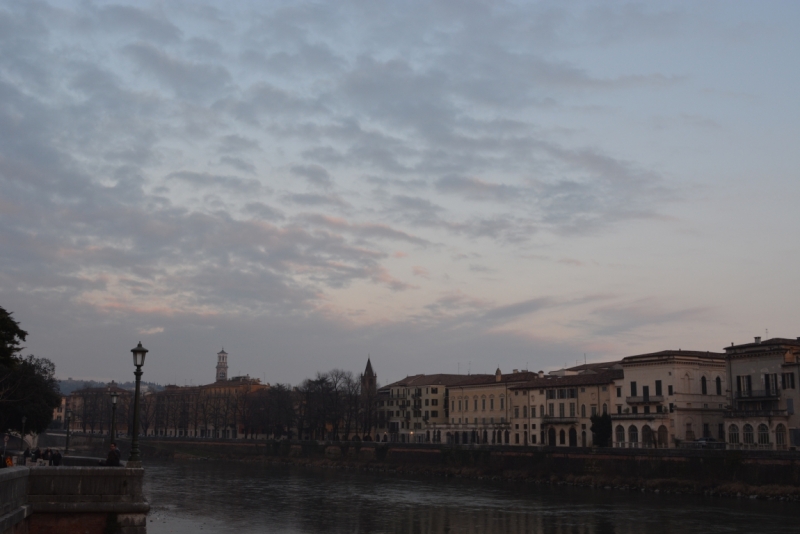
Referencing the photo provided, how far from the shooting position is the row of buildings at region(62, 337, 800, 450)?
226 feet

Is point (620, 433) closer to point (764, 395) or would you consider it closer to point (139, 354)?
point (764, 395)

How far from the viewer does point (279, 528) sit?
41656 mm

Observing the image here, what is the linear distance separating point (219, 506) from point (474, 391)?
66.4m

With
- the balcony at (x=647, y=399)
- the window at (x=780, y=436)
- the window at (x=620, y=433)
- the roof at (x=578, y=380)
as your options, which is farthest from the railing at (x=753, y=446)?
the roof at (x=578, y=380)

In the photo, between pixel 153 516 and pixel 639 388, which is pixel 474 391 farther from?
pixel 153 516

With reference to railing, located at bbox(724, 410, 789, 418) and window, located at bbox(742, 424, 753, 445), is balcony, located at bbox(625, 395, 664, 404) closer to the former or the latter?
railing, located at bbox(724, 410, 789, 418)

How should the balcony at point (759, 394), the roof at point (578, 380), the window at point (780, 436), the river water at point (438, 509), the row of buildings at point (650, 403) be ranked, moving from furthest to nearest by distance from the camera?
the roof at point (578, 380) → the row of buildings at point (650, 403) → the balcony at point (759, 394) → the window at point (780, 436) → the river water at point (438, 509)

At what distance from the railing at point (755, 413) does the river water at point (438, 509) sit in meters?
13.2

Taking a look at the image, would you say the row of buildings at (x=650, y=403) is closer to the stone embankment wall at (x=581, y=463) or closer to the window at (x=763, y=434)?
the window at (x=763, y=434)

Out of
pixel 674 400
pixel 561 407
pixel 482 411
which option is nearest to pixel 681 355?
pixel 674 400

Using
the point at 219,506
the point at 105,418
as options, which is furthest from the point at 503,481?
the point at 105,418

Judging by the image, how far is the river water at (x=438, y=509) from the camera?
41812 millimetres

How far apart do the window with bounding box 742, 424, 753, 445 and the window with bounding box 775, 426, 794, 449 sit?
2411 mm

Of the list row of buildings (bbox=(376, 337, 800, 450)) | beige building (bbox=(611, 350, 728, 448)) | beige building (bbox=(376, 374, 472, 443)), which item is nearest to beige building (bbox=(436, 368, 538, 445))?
row of buildings (bbox=(376, 337, 800, 450))
